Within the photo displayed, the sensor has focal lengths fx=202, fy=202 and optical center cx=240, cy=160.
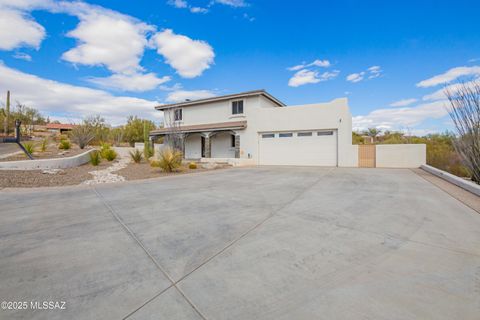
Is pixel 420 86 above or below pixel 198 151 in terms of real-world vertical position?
above

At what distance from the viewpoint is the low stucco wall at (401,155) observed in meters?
13.8

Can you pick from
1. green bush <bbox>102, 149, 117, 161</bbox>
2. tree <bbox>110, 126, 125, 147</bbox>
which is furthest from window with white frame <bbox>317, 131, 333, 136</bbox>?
tree <bbox>110, 126, 125, 147</bbox>

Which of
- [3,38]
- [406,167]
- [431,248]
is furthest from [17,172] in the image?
[406,167]

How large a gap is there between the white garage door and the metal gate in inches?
66.2

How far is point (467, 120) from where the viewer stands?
800 centimetres

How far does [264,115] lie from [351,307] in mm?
16255

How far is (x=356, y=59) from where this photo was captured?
16.7m

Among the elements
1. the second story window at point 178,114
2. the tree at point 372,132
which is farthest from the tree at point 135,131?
the tree at point 372,132

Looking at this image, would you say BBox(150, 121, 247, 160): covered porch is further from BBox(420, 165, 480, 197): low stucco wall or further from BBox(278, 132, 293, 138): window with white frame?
BBox(420, 165, 480, 197): low stucco wall

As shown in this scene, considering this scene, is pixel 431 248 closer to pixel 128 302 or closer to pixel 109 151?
pixel 128 302

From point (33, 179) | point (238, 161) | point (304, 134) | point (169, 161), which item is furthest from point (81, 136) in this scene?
point (304, 134)

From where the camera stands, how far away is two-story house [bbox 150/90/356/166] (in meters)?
15.1

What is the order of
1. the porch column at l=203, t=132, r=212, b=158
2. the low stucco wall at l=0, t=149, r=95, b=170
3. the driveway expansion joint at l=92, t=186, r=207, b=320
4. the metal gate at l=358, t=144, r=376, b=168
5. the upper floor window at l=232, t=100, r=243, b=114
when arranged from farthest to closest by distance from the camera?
the upper floor window at l=232, t=100, r=243, b=114, the porch column at l=203, t=132, r=212, b=158, the metal gate at l=358, t=144, r=376, b=168, the low stucco wall at l=0, t=149, r=95, b=170, the driveway expansion joint at l=92, t=186, r=207, b=320

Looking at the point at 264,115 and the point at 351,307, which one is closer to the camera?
the point at 351,307
